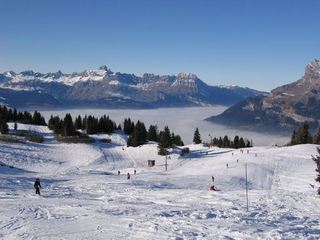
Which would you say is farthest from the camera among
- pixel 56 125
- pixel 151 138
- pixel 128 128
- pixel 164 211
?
pixel 128 128

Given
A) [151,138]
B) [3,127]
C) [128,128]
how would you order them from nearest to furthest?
[3,127] → [151,138] → [128,128]

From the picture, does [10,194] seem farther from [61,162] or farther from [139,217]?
[61,162]

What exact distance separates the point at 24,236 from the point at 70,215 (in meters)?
5.45

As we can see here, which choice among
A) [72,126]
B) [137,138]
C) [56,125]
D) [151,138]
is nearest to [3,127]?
[72,126]

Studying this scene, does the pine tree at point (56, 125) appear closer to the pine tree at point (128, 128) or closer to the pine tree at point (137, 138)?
the pine tree at point (137, 138)

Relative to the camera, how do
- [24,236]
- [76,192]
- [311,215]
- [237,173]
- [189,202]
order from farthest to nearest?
[237,173] → [76,192] → [189,202] → [311,215] → [24,236]

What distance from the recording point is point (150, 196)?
39.0 m

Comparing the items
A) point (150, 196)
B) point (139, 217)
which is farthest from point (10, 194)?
point (139, 217)

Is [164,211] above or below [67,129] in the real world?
below

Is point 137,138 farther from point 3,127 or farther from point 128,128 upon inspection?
point 128,128

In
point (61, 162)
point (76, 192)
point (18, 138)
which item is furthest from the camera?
point (18, 138)

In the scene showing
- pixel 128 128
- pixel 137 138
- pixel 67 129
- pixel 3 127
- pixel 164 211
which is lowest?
pixel 137 138

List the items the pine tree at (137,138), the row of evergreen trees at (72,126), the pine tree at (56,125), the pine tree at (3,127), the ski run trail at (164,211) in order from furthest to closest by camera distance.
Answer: the pine tree at (56,125)
the row of evergreen trees at (72,126)
the pine tree at (137,138)
the pine tree at (3,127)
the ski run trail at (164,211)

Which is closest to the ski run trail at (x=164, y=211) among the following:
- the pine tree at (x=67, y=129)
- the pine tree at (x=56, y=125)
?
the pine tree at (x=67, y=129)
